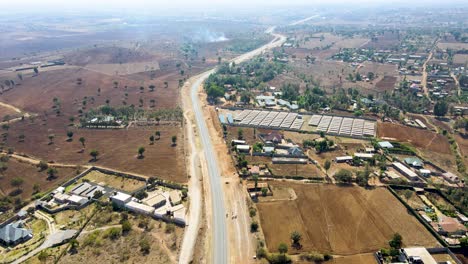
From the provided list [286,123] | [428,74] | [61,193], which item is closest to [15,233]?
[61,193]

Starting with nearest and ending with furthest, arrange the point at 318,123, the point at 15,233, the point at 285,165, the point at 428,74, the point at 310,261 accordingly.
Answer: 1. the point at 310,261
2. the point at 15,233
3. the point at 285,165
4. the point at 318,123
5. the point at 428,74

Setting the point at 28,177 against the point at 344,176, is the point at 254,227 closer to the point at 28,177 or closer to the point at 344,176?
the point at 344,176

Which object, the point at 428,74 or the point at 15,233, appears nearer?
the point at 15,233

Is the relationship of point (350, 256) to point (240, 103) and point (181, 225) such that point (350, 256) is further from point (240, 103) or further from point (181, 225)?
point (240, 103)

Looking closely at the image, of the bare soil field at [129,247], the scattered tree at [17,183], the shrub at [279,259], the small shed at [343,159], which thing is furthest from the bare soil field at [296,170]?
the scattered tree at [17,183]

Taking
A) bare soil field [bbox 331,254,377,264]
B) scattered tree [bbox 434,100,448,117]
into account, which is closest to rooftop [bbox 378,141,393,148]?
scattered tree [bbox 434,100,448,117]

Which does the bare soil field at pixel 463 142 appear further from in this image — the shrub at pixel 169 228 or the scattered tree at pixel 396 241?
the shrub at pixel 169 228

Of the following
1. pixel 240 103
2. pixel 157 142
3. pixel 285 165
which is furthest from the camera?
pixel 240 103
